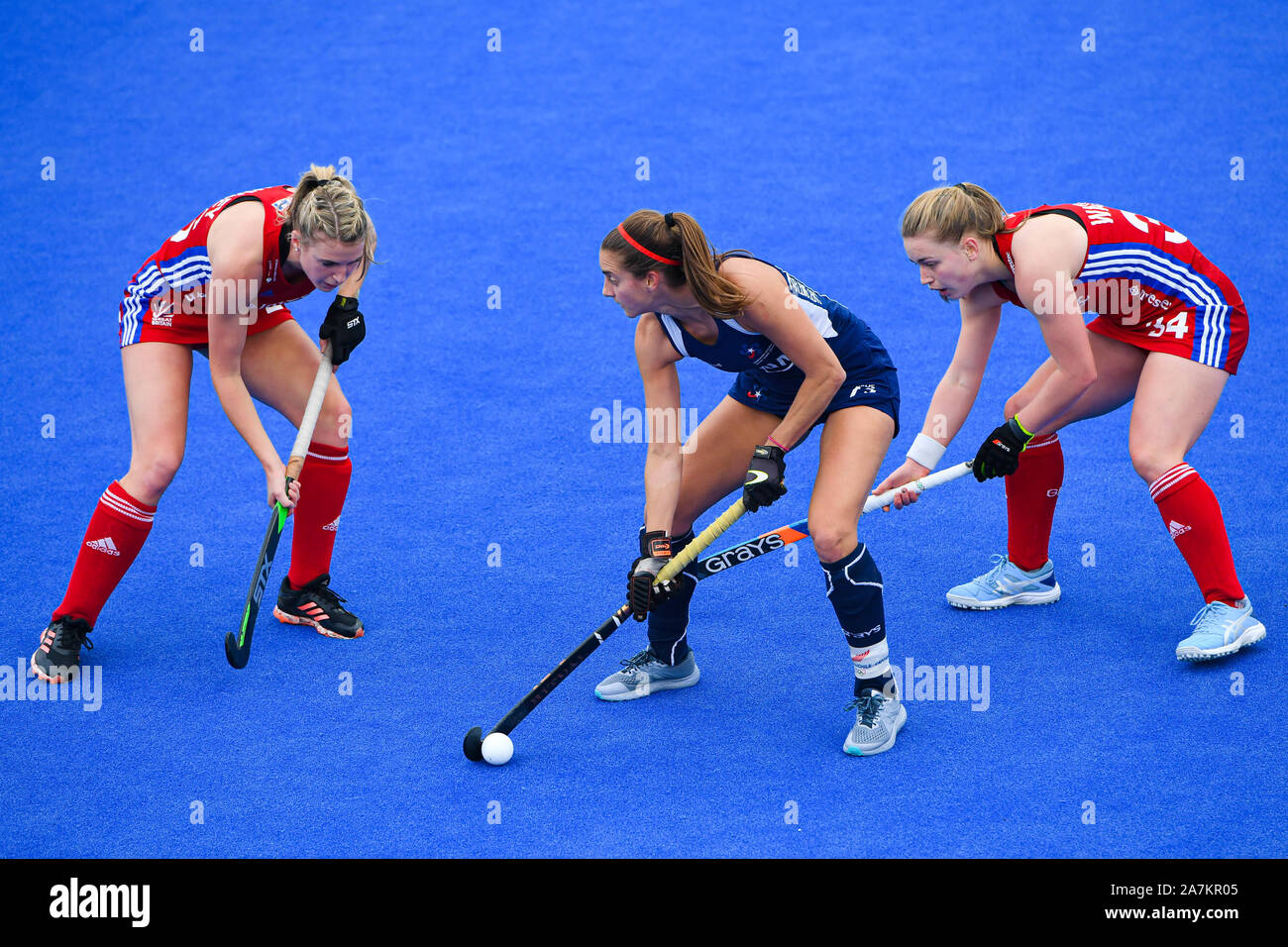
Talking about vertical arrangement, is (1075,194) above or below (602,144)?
below

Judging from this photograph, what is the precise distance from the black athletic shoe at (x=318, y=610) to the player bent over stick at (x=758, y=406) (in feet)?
3.37

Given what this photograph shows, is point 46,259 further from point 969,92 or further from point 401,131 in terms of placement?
point 969,92

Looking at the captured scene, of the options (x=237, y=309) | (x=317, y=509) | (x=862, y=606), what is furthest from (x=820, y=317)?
(x=317, y=509)

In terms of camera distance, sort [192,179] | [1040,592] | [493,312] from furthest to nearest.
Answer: [192,179] < [493,312] < [1040,592]

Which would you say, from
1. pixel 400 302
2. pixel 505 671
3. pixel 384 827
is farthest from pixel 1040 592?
pixel 400 302

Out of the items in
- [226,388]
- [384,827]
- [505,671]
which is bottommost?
[384,827]

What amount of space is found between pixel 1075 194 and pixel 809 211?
1463mm

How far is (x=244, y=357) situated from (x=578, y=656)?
1.44 metres

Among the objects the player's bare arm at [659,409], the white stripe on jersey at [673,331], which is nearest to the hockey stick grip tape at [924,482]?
the player's bare arm at [659,409]

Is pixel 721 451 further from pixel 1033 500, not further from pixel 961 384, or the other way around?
pixel 1033 500

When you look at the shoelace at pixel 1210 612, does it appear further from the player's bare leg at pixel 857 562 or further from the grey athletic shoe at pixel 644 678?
the grey athletic shoe at pixel 644 678

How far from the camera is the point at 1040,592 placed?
4.10 m

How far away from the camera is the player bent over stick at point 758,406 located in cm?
311

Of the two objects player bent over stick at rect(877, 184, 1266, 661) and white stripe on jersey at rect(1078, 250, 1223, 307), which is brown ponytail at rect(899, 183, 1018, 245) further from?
white stripe on jersey at rect(1078, 250, 1223, 307)
